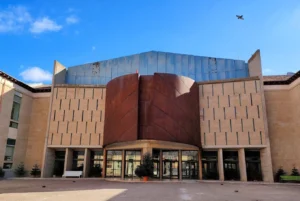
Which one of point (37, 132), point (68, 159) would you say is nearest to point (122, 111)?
point (68, 159)

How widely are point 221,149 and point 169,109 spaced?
26.5ft

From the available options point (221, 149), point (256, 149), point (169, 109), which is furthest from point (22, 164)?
point (256, 149)

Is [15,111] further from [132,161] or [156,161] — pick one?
[156,161]

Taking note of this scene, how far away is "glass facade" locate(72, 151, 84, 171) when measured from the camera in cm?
3009

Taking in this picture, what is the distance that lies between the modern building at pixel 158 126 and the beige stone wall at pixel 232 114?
105 millimetres

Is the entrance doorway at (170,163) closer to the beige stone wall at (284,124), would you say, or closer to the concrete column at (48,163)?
the beige stone wall at (284,124)

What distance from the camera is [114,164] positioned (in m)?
28.8

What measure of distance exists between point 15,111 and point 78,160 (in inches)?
379

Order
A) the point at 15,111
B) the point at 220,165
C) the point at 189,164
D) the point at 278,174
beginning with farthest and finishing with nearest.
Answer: the point at 15,111 → the point at 189,164 → the point at 220,165 → the point at 278,174

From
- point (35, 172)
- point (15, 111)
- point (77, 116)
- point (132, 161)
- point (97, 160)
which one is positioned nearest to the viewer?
point (35, 172)

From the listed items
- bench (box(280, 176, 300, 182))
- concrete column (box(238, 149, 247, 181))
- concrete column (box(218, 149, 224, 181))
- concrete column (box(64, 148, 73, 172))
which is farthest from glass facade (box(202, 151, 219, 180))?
concrete column (box(64, 148, 73, 172))

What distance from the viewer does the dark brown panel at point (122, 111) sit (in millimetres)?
23844

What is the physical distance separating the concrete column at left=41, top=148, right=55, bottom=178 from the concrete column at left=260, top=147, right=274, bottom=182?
24.5 metres

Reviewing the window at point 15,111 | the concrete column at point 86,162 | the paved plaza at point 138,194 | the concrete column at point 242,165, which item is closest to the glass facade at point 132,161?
the concrete column at point 86,162
